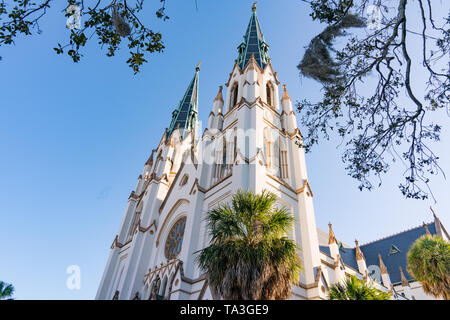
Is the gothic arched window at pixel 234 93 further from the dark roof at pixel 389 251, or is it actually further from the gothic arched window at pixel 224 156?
the dark roof at pixel 389 251

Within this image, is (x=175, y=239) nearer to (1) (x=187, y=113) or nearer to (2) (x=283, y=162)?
(2) (x=283, y=162)

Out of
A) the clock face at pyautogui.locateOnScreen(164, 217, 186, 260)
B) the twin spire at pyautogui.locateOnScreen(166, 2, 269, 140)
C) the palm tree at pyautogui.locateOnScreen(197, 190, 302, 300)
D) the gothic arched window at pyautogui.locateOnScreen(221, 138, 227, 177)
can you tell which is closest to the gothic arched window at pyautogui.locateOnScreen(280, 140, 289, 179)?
the gothic arched window at pyautogui.locateOnScreen(221, 138, 227, 177)

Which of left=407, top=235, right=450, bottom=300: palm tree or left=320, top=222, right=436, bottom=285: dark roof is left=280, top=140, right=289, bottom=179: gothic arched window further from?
left=320, top=222, right=436, bottom=285: dark roof

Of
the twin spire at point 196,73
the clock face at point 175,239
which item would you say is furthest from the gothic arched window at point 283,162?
the twin spire at point 196,73

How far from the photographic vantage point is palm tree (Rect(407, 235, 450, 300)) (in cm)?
1576

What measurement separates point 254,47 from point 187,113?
12378 mm

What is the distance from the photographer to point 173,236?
2027 centimetres

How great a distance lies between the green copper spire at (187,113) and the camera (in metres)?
35.2

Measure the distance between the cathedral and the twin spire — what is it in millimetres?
249

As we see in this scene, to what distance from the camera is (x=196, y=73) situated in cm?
4328

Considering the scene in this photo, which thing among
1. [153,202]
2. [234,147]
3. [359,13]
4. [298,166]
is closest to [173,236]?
[153,202]
